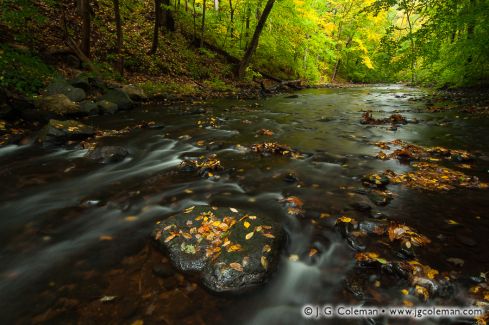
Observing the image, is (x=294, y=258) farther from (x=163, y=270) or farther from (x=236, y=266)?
(x=163, y=270)

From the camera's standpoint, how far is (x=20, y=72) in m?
8.43

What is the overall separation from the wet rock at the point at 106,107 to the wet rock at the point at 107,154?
4.40m

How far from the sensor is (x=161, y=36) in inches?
721

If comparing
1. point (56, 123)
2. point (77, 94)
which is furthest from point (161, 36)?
point (56, 123)

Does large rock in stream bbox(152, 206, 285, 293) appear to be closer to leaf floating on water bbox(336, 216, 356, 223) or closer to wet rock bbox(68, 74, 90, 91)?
leaf floating on water bbox(336, 216, 356, 223)

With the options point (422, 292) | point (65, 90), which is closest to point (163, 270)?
point (422, 292)

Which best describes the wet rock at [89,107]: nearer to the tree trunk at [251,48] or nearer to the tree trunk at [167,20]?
the tree trunk at [251,48]

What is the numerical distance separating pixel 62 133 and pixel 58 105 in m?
2.73

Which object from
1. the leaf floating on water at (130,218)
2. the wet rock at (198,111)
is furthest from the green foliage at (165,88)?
the leaf floating on water at (130,218)

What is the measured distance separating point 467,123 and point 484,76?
9361 millimetres

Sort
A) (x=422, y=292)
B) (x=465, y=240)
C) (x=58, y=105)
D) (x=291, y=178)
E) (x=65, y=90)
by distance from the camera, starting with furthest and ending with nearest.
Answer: (x=65, y=90) → (x=58, y=105) → (x=291, y=178) → (x=465, y=240) → (x=422, y=292)

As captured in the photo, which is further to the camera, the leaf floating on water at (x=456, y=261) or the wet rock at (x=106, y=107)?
the wet rock at (x=106, y=107)

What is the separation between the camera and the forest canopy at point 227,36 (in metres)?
10.8

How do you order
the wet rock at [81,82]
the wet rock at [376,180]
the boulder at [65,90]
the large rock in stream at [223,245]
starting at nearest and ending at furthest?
the large rock in stream at [223,245] < the wet rock at [376,180] < the boulder at [65,90] < the wet rock at [81,82]
